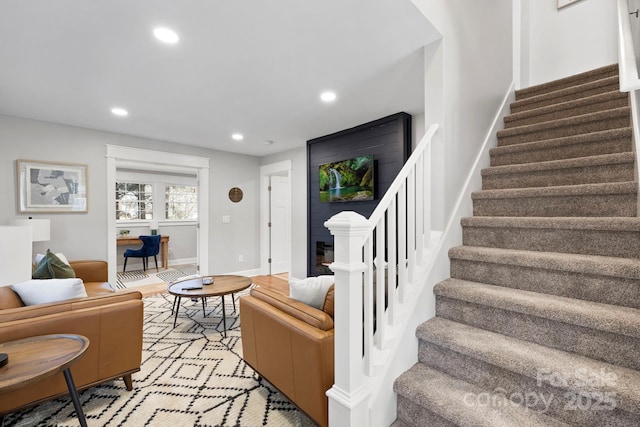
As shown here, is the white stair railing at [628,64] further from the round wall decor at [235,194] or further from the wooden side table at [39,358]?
the round wall decor at [235,194]

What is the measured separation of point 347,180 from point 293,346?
283 centimetres

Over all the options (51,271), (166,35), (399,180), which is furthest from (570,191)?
(51,271)

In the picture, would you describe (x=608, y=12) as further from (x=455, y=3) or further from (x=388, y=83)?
(x=388, y=83)

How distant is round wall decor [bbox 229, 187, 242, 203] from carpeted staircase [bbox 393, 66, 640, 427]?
4258 millimetres

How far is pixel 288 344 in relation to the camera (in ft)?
5.22

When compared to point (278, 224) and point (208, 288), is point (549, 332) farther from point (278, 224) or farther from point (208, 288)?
point (278, 224)

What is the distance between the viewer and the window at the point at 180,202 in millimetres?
7289

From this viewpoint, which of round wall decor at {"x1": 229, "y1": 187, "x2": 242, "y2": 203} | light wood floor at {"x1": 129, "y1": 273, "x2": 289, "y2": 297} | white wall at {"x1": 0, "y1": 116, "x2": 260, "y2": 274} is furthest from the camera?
round wall decor at {"x1": 229, "y1": 187, "x2": 242, "y2": 203}

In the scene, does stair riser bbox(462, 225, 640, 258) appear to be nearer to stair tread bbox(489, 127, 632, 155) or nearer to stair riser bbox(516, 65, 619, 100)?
stair tread bbox(489, 127, 632, 155)

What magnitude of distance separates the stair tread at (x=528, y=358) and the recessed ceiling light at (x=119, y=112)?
3694 millimetres

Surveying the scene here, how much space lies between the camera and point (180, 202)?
7.52 metres

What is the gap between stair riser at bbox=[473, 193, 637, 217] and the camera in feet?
5.47

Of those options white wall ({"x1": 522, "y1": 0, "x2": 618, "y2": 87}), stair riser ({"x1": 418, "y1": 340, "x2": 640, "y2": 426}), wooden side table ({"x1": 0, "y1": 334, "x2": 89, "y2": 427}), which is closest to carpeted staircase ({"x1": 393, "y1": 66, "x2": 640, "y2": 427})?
stair riser ({"x1": 418, "y1": 340, "x2": 640, "y2": 426})

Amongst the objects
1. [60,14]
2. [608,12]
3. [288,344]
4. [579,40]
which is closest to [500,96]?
[579,40]
